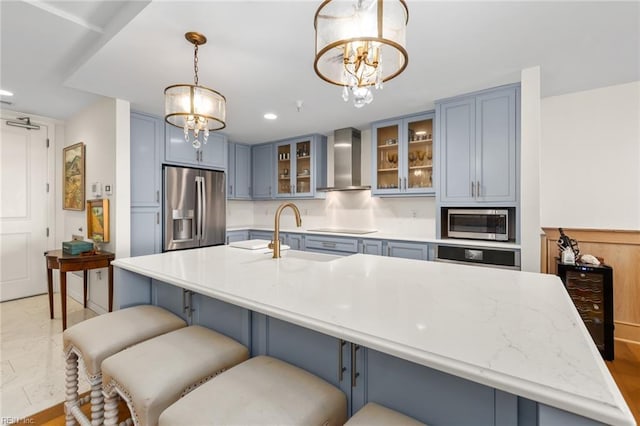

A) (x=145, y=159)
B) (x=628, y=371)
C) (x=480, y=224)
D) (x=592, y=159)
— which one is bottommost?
(x=628, y=371)

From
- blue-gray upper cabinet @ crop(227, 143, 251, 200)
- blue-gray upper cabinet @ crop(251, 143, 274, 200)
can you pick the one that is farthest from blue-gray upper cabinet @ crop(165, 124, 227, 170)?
blue-gray upper cabinet @ crop(251, 143, 274, 200)

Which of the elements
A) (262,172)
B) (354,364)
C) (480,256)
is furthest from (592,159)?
(262,172)

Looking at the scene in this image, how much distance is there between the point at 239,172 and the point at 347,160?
1.95m

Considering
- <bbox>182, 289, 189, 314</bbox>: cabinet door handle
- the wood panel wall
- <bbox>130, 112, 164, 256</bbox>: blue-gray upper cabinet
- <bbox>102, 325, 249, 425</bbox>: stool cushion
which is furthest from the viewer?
<bbox>130, 112, 164, 256</bbox>: blue-gray upper cabinet

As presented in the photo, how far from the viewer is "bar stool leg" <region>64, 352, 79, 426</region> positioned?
1583 mm

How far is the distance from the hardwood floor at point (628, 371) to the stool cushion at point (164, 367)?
241 centimetres

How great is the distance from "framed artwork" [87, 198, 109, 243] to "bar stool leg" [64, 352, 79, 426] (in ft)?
5.99

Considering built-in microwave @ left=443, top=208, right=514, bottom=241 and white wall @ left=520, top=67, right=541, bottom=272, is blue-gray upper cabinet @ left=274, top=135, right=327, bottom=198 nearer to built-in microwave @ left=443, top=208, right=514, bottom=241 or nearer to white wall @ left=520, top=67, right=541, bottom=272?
built-in microwave @ left=443, top=208, right=514, bottom=241

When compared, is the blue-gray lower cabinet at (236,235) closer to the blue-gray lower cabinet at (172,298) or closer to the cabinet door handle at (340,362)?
the blue-gray lower cabinet at (172,298)

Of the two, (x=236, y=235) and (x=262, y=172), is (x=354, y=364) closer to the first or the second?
(x=236, y=235)

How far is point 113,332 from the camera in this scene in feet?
4.83

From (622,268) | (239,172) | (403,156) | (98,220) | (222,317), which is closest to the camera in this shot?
(222,317)

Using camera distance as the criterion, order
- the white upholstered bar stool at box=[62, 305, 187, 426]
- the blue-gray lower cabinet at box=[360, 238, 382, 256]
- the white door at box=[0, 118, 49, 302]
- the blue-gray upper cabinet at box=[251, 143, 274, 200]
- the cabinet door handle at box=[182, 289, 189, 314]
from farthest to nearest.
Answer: the blue-gray upper cabinet at box=[251, 143, 274, 200]
the white door at box=[0, 118, 49, 302]
the blue-gray lower cabinet at box=[360, 238, 382, 256]
the cabinet door handle at box=[182, 289, 189, 314]
the white upholstered bar stool at box=[62, 305, 187, 426]

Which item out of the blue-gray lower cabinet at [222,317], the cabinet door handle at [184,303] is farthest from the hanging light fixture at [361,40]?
the cabinet door handle at [184,303]
